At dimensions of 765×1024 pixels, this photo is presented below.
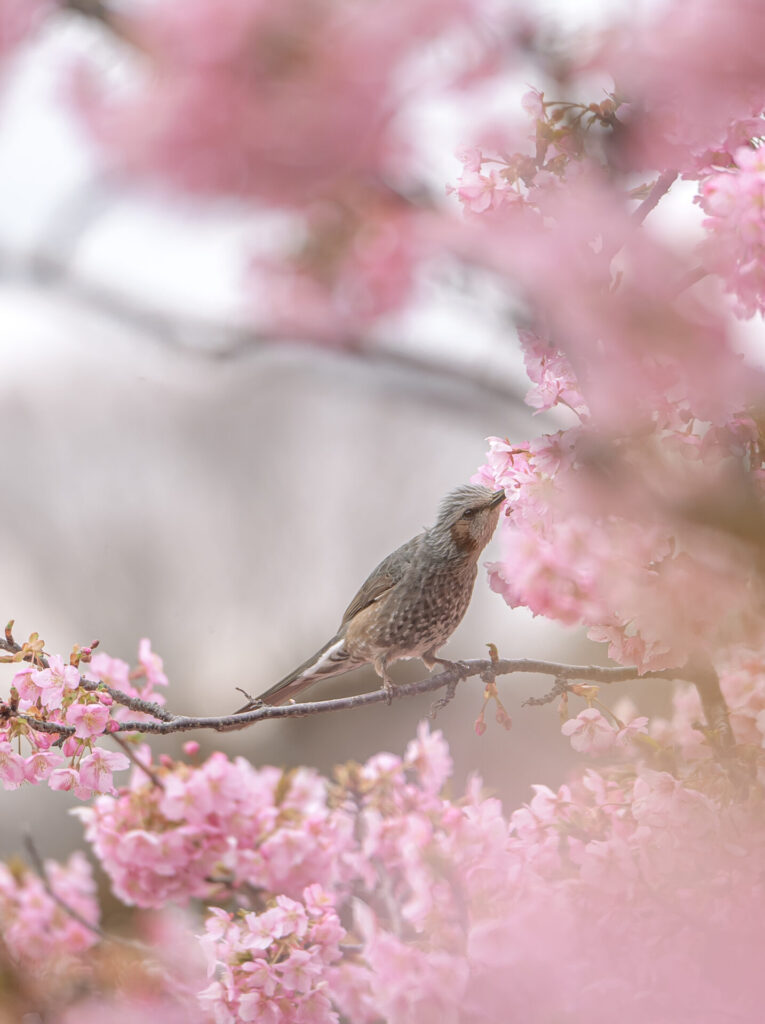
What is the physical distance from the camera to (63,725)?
147 cm

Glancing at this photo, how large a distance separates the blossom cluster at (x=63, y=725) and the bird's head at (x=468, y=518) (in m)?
1.30

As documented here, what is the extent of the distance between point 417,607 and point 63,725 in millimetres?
1396

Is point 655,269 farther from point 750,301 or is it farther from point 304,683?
point 304,683

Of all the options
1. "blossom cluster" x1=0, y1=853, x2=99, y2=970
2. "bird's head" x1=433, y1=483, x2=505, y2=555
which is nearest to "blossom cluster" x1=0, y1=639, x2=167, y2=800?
"blossom cluster" x1=0, y1=853, x2=99, y2=970

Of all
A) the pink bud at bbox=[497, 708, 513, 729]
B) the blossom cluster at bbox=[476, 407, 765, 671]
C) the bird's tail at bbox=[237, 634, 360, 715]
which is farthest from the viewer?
the bird's tail at bbox=[237, 634, 360, 715]

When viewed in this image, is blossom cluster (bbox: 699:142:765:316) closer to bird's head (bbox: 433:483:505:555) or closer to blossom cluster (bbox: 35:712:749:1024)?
blossom cluster (bbox: 35:712:749:1024)

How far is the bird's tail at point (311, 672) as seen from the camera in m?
2.62

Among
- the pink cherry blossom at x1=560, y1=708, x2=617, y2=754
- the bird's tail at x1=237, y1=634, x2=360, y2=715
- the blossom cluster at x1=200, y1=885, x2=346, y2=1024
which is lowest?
the blossom cluster at x1=200, y1=885, x2=346, y2=1024

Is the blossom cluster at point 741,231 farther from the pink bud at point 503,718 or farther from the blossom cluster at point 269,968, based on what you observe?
the blossom cluster at point 269,968

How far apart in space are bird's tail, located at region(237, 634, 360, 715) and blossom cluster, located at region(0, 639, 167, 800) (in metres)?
0.99

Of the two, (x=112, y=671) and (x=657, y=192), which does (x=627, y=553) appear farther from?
(x=112, y=671)

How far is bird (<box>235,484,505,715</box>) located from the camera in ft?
8.61

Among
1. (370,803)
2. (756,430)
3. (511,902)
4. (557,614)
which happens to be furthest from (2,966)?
(756,430)

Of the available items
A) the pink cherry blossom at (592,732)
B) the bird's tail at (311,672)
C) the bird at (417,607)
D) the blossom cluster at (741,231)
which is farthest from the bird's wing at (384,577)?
the blossom cluster at (741,231)
